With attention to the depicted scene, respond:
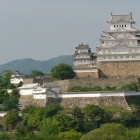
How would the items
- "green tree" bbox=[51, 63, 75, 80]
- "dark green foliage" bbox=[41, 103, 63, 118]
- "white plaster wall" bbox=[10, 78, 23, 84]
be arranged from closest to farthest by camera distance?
"dark green foliage" bbox=[41, 103, 63, 118] < "green tree" bbox=[51, 63, 75, 80] < "white plaster wall" bbox=[10, 78, 23, 84]

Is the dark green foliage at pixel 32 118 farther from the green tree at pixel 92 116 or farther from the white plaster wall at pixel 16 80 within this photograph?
the white plaster wall at pixel 16 80

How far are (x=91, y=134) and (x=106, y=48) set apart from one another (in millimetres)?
12409

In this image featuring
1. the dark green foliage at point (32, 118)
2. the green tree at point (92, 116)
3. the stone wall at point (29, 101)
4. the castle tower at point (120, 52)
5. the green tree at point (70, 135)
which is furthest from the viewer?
the castle tower at point (120, 52)

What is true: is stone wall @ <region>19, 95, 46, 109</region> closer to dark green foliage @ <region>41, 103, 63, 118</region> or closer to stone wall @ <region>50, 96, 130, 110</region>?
stone wall @ <region>50, 96, 130, 110</region>

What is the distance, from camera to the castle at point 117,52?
160 ft

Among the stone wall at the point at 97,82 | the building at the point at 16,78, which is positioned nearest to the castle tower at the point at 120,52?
the stone wall at the point at 97,82

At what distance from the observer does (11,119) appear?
44.2 metres

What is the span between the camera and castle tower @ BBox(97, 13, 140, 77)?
48.8 metres

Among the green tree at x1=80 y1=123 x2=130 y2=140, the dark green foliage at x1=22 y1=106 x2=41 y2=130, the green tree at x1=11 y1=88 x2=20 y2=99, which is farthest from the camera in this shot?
the green tree at x1=11 y1=88 x2=20 y2=99

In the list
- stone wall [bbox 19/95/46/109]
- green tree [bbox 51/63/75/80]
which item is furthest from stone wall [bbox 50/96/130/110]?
green tree [bbox 51/63/75/80]

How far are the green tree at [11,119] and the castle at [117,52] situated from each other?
22.3ft

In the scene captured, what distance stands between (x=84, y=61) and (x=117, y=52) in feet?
13.6

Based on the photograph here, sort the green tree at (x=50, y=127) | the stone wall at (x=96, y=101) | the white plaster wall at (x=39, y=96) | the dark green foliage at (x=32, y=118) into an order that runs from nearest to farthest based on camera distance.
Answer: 1. the green tree at (x=50, y=127)
2. the dark green foliage at (x=32, y=118)
3. the stone wall at (x=96, y=101)
4. the white plaster wall at (x=39, y=96)

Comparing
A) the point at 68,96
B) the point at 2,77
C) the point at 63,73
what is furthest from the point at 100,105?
the point at 2,77
